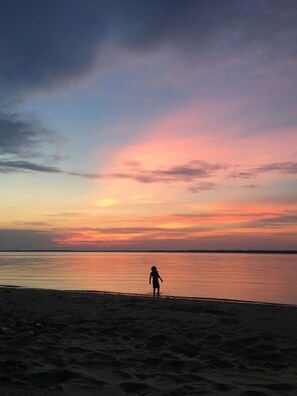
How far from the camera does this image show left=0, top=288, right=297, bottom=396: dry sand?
209 inches

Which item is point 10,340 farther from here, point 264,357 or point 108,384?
point 264,357

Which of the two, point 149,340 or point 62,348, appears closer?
point 62,348

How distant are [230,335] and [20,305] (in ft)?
30.9

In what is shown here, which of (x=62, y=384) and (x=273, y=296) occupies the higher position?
(x=62, y=384)

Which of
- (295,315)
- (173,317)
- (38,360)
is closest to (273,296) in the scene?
(295,315)

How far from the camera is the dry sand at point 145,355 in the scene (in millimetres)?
5305

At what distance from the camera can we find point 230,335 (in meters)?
9.26

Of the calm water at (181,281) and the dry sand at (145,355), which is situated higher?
the dry sand at (145,355)

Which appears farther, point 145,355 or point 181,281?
point 181,281

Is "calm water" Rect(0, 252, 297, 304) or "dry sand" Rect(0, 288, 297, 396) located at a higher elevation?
"dry sand" Rect(0, 288, 297, 396)

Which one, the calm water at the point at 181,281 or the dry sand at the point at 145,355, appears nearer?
the dry sand at the point at 145,355

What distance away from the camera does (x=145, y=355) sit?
23.6 feet

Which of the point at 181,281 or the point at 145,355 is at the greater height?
the point at 145,355

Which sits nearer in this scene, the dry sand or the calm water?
the dry sand
